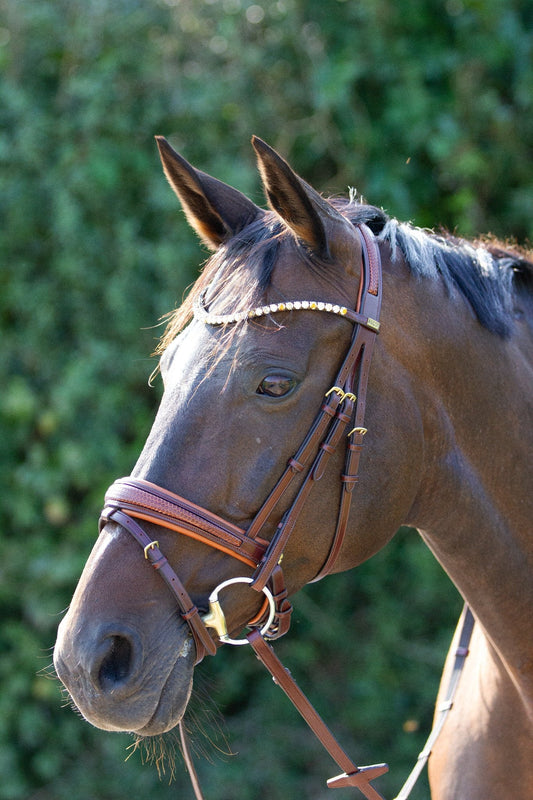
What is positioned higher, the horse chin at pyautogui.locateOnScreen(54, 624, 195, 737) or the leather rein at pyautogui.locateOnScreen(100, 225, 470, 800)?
the leather rein at pyautogui.locateOnScreen(100, 225, 470, 800)

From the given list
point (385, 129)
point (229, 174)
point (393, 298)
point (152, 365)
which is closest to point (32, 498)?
point (152, 365)

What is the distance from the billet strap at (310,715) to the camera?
156 cm

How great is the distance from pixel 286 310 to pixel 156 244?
8.84ft

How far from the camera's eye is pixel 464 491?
68.8 inches

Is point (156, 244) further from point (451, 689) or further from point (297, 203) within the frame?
point (451, 689)

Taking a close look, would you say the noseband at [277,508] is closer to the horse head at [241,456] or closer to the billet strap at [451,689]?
the horse head at [241,456]

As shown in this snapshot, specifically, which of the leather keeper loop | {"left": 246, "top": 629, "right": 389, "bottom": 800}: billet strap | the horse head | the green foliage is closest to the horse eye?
the horse head

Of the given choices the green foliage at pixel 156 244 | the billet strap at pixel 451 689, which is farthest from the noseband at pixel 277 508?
the green foliage at pixel 156 244

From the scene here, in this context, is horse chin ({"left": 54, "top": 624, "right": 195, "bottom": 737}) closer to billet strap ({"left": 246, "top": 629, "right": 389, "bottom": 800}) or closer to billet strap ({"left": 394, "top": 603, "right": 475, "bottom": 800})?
billet strap ({"left": 246, "top": 629, "right": 389, "bottom": 800})

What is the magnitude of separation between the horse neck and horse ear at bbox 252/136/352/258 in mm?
299

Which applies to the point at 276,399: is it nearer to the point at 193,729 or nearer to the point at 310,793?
the point at 193,729

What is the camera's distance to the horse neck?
1.73 m

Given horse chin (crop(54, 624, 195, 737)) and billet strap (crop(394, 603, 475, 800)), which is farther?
billet strap (crop(394, 603, 475, 800))

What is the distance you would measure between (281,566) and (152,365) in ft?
8.80
